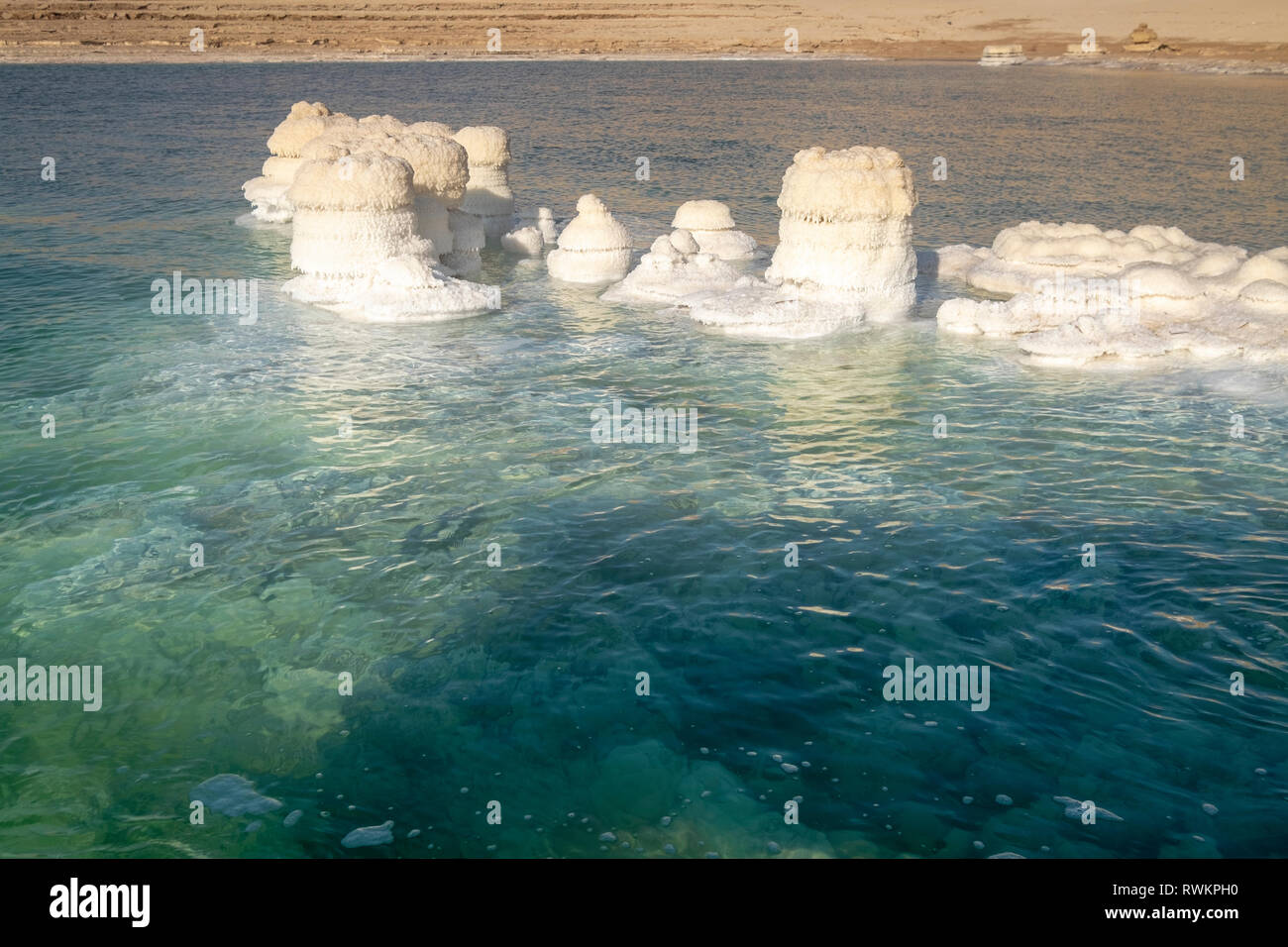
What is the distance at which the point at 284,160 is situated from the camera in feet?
84.2

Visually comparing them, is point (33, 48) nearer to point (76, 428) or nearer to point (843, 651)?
point (76, 428)

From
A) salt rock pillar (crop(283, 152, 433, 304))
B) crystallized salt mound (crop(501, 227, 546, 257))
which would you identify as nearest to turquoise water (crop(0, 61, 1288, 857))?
salt rock pillar (crop(283, 152, 433, 304))

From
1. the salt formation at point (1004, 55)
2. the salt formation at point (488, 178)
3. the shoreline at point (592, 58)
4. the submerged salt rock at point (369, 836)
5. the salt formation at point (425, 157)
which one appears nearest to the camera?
the submerged salt rock at point (369, 836)

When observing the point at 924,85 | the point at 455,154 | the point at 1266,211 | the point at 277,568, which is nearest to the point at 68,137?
the point at 455,154

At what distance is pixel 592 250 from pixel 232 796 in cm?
1436

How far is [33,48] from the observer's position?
7531 centimetres

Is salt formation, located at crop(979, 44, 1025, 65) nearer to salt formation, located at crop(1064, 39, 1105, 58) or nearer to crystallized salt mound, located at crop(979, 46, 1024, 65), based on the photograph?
crystallized salt mound, located at crop(979, 46, 1024, 65)

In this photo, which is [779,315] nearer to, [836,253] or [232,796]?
[836,253]

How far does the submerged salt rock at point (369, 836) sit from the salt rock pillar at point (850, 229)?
12143mm

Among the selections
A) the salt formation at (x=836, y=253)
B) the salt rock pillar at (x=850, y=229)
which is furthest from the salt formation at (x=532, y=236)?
the salt rock pillar at (x=850, y=229)

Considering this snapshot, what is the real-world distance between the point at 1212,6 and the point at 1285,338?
87.8 m

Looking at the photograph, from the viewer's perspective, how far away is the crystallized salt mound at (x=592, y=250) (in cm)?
2036

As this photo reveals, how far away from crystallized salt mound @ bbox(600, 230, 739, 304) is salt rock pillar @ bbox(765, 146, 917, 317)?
1642 mm

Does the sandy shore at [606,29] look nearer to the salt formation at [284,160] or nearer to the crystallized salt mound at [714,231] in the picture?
the salt formation at [284,160]
